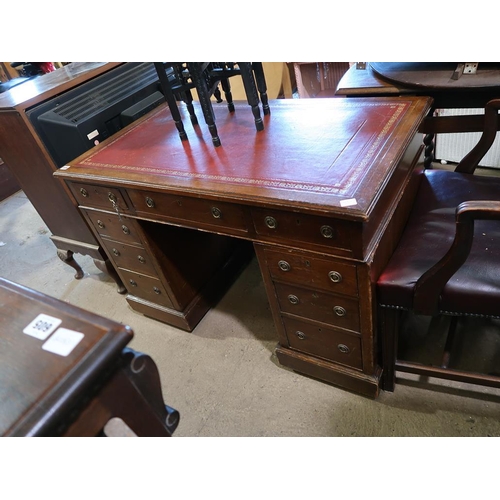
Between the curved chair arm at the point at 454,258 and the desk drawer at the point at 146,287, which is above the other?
the curved chair arm at the point at 454,258

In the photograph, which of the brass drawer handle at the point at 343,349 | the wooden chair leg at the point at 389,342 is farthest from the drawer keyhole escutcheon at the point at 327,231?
the brass drawer handle at the point at 343,349

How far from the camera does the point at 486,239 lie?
1.09 meters

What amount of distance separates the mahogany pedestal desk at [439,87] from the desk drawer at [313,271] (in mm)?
678

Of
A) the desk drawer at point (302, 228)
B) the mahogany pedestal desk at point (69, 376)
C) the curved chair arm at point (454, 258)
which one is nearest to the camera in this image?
the mahogany pedestal desk at point (69, 376)

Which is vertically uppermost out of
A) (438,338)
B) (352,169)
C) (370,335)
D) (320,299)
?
(352,169)

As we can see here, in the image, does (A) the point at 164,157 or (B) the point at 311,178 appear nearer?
(B) the point at 311,178

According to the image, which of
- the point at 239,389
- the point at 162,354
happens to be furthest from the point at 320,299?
the point at 162,354

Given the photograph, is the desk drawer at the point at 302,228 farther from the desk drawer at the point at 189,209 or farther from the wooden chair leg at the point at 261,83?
the wooden chair leg at the point at 261,83

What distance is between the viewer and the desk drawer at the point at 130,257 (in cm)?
160

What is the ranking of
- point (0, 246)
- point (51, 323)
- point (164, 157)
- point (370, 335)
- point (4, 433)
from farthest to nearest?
point (0, 246)
point (164, 157)
point (370, 335)
point (51, 323)
point (4, 433)

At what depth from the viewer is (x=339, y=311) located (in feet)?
3.81

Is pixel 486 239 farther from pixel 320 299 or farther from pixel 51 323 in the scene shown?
pixel 51 323

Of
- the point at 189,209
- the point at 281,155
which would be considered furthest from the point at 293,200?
the point at 189,209

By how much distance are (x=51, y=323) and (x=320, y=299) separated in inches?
30.8
